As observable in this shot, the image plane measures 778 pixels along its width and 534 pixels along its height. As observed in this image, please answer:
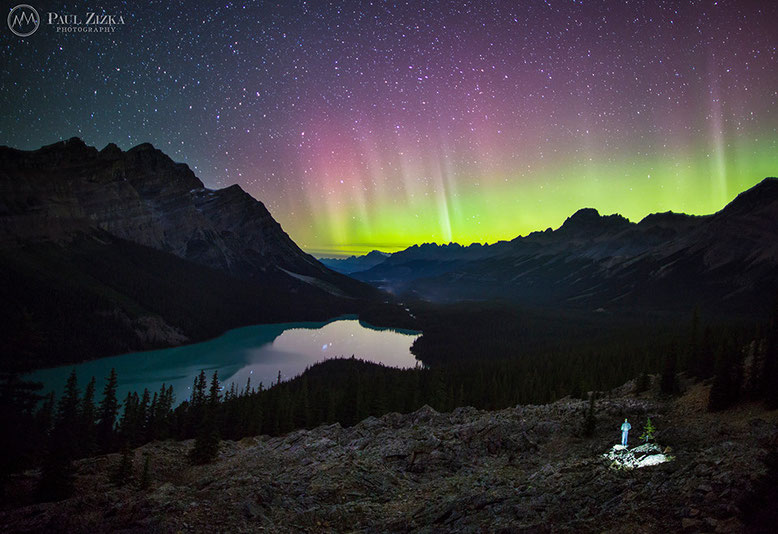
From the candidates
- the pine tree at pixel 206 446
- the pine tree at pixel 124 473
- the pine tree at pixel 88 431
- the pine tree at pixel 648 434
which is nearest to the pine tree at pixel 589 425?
the pine tree at pixel 648 434

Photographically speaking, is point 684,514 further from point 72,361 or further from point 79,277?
point 79,277

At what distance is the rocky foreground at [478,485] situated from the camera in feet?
50.9

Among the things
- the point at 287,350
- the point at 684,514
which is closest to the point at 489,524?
the point at 684,514

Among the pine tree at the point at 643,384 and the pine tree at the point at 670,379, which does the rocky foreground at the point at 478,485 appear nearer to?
the pine tree at the point at 670,379

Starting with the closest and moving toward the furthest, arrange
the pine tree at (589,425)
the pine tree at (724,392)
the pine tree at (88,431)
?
the pine tree at (724,392) < the pine tree at (589,425) < the pine tree at (88,431)

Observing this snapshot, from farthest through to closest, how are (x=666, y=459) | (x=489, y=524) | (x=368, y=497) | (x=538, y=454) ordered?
(x=538, y=454)
(x=368, y=497)
(x=666, y=459)
(x=489, y=524)

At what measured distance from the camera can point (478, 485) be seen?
77.3 feet

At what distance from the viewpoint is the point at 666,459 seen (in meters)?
19.8

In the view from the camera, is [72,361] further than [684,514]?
Yes

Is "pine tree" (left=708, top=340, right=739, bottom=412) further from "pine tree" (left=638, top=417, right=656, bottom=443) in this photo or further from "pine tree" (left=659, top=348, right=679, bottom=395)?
"pine tree" (left=659, top=348, right=679, bottom=395)

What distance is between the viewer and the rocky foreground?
50.9 feet

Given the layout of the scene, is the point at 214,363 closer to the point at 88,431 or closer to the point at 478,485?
the point at 88,431

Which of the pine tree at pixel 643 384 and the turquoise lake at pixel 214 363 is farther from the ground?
the pine tree at pixel 643 384

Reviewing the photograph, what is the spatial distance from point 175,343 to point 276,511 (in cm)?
18382
